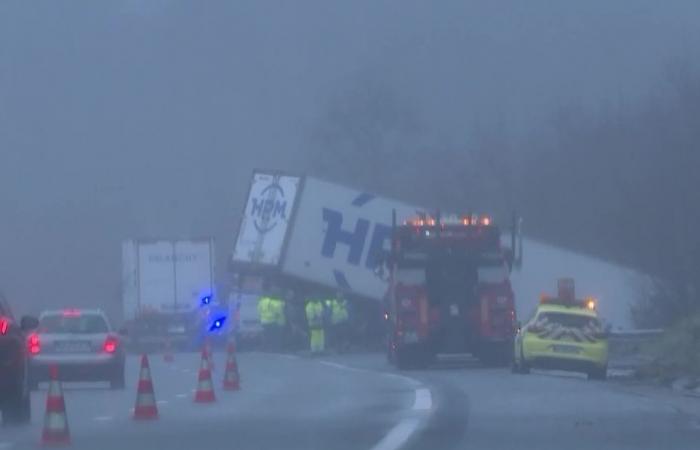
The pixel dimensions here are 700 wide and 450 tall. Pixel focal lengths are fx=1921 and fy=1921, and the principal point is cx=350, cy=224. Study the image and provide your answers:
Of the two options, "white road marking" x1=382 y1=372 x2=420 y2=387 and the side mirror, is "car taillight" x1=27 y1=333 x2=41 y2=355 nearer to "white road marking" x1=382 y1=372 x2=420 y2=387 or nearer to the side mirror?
"white road marking" x1=382 y1=372 x2=420 y2=387

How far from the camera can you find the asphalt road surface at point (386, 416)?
19062mm

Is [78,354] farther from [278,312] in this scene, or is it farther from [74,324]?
[278,312]

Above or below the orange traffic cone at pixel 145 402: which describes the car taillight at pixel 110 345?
above

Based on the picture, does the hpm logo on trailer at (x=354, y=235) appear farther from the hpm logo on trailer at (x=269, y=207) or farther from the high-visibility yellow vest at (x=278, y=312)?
the high-visibility yellow vest at (x=278, y=312)

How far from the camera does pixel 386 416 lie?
906 inches

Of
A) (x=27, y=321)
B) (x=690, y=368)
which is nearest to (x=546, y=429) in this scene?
(x=27, y=321)

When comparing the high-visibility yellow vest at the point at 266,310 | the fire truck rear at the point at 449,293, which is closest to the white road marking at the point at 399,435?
the fire truck rear at the point at 449,293

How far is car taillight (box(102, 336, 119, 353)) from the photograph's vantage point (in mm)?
31969

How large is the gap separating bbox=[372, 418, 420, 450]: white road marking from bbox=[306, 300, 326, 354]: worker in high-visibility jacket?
27841 mm

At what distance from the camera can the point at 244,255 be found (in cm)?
4941

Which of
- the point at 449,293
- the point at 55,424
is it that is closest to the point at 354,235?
the point at 449,293

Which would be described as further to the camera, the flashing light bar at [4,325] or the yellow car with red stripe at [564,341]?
the yellow car with red stripe at [564,341]

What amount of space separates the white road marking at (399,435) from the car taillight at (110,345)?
10779mm

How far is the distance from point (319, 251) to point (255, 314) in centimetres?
1275
